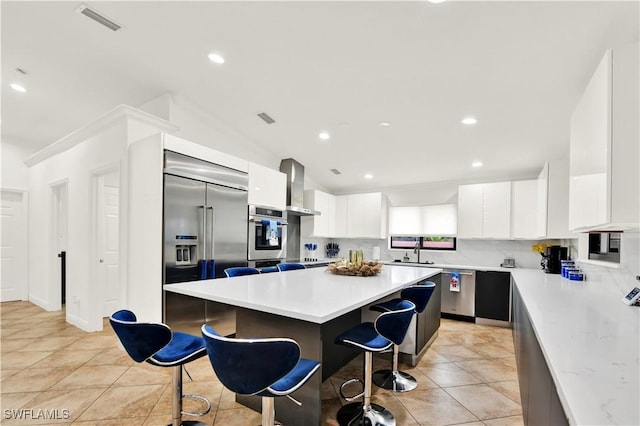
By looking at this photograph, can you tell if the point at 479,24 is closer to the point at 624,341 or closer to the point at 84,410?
the point at 624,341

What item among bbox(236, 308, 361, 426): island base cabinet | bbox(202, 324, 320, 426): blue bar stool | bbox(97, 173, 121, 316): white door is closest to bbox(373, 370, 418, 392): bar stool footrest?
bbox(236, 308, 361, 426): island base cabinet

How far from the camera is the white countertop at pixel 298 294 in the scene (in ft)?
5.14

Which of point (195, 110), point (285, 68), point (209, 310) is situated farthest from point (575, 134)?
point (195, 110)

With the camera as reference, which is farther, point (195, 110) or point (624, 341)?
point (195, 110)

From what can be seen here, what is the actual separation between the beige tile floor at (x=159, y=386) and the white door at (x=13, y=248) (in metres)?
2.42

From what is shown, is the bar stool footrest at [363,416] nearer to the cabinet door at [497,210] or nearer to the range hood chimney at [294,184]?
the range hood chimney at [294,184]

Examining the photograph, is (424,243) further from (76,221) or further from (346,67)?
(76,221)

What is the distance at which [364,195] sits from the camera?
611cm

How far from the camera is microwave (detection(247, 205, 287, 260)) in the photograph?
4340 mm

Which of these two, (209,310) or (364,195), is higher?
(364,195)

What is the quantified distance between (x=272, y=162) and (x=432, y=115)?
284cm

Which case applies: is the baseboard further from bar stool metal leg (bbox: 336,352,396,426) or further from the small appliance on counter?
the small appliance on counter

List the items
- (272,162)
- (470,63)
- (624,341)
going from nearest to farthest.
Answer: (624,341), (470,63), (272,162)

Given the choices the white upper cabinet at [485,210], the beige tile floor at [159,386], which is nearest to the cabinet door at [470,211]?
the white upper cabinet at [485,210]
